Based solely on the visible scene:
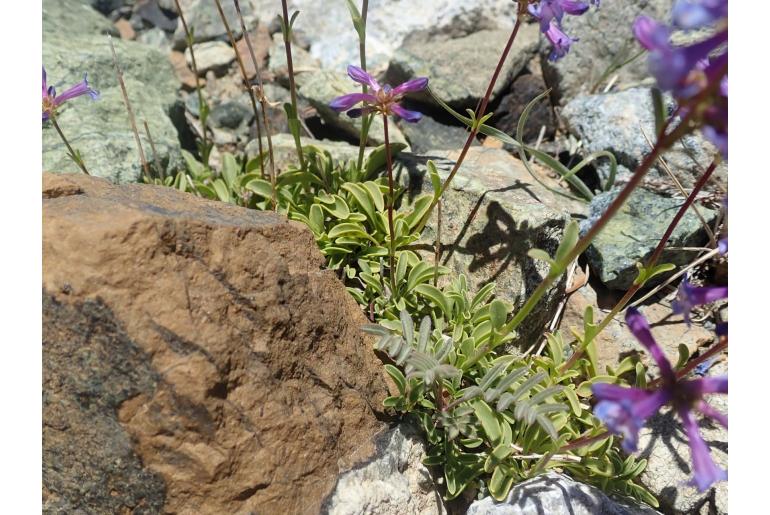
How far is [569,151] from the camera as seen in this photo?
19.3 ft

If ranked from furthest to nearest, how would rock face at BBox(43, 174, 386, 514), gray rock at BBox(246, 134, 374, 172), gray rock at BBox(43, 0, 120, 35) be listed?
gray rock at BBox(43, 0, 120, 35) < gray rock at BBox(246, 134, 374, 172) < rock face at BBox(43, 174, 386, 514)

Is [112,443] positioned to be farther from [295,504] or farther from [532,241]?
[532,241]

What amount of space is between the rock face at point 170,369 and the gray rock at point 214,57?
3.92m

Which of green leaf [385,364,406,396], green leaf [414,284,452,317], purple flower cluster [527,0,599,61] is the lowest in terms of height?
green leaf [385,364,406,396]

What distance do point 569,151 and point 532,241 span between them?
171cm

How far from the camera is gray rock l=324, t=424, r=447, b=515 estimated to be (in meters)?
3.44

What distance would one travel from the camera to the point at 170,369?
2986 millimetres

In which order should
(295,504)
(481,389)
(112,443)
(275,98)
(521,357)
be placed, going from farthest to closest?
1. (275,98)
2. (521,357)
3. (481,389)
4. (295,504)
5. (112,443)

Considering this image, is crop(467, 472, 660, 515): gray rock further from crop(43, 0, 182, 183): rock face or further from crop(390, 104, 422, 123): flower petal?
crop(43, 0, 182, 183): rock face

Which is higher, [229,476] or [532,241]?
Result: [532,241]

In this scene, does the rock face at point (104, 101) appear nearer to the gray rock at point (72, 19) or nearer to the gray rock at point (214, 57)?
the gray rock at point (72, 19)

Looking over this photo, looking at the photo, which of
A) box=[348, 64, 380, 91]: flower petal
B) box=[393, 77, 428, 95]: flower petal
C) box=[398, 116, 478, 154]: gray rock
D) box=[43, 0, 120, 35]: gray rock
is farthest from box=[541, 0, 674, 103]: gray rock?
box=[43, 0, 120, 35]: gray rock

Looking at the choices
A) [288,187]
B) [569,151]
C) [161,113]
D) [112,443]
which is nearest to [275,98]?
[161,113]

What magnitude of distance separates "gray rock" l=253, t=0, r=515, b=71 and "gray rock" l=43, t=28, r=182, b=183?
1635 mm
